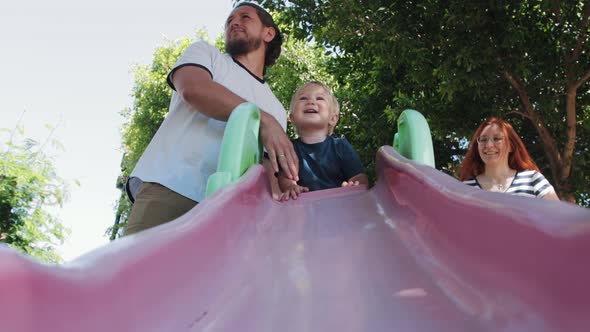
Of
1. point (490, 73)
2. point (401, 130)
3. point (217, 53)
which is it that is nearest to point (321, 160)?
point (401, 130)

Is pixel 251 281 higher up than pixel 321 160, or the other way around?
pixel 321 160

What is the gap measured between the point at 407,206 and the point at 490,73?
3.56 meters

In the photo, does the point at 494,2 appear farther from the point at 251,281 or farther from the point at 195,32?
the point at 195,32

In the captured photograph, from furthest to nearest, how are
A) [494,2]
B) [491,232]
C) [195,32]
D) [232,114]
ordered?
[195,32]
[494,2]
[232,114]
[491,232]

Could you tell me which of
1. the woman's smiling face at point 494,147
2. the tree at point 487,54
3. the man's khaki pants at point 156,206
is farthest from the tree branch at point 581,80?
the man's khaki pants at point 156,206

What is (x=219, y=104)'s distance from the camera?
7.43 ft

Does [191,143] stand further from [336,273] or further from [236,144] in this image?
[336,273]

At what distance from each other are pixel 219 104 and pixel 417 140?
0.94 meters

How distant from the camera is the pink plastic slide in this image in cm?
93

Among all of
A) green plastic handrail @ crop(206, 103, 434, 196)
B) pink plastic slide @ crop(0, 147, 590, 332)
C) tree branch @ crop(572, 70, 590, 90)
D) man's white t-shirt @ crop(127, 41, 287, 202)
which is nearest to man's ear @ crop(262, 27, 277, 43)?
man's white t-shirt @ crop(127, 41, 287, 202)

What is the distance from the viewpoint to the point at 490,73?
5.16 meters

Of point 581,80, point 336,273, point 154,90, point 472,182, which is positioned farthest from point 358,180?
point 154,90

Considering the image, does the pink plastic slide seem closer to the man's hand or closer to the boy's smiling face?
the man's hand

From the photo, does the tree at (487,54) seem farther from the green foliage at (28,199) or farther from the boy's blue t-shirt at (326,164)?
the green foliage at (28,199)
